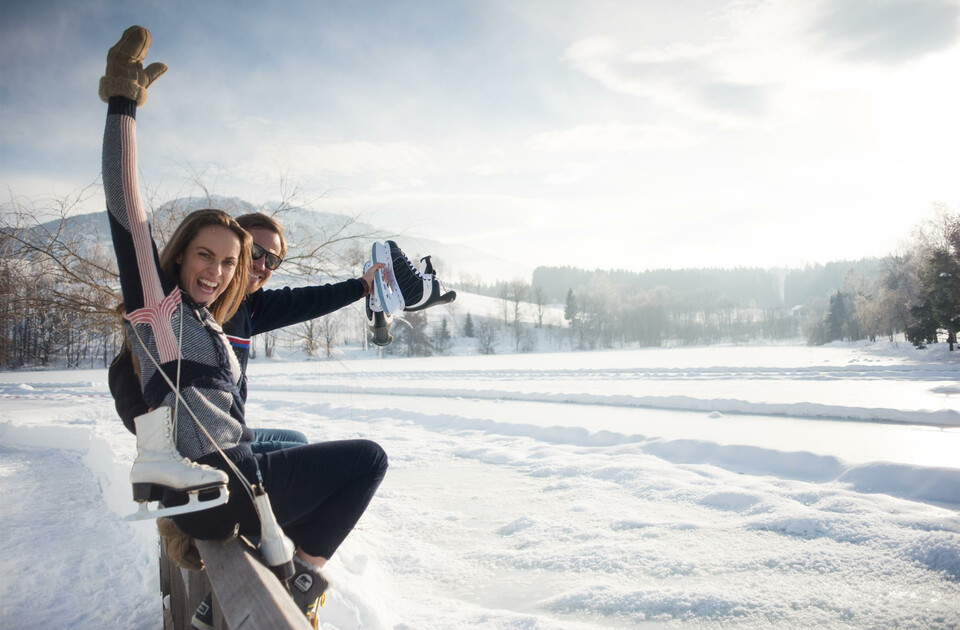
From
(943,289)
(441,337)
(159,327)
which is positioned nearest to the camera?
(159,327)

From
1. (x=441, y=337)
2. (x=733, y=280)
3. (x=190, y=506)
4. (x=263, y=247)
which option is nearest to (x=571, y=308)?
(x=441, y=337)

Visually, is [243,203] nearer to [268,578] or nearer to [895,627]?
[268,578]

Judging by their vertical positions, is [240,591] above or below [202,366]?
below

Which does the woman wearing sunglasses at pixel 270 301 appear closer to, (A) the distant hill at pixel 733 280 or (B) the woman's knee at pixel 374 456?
(B) the woman's knee at pixel 374 456

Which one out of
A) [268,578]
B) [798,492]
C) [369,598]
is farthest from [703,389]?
[268,578]

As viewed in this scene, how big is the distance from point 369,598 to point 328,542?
3.49 ft

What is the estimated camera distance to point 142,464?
4.78 ft

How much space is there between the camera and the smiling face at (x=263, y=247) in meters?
2.58

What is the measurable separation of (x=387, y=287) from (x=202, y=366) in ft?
4.43

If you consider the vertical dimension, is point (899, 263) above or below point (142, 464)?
above

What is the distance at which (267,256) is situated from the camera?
8.68ft

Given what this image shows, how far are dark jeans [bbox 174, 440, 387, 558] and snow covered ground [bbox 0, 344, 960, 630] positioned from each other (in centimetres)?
84

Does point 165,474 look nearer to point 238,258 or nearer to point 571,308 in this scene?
point 238,258

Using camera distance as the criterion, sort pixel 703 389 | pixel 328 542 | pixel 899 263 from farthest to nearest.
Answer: pixel 899 263, pixel 703 389, pixel 328 542
